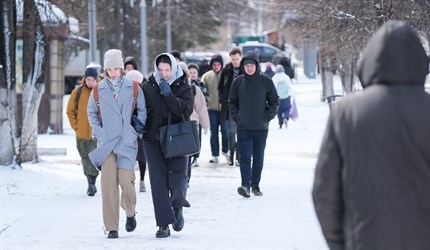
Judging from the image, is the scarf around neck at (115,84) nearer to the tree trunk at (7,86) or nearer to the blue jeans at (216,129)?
the tree trunk at (7,86)

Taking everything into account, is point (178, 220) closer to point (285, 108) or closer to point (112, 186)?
point (112, 186)

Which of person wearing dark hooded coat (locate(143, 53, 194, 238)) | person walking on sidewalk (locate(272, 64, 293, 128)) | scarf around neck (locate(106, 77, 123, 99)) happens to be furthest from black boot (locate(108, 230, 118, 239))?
person walking on sidewalk (locate(272, 64, 293, 128))

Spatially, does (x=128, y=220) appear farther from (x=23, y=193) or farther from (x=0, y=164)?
(x=0, y=164)

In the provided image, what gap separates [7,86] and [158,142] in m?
6.45

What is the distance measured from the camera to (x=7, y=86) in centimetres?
1520

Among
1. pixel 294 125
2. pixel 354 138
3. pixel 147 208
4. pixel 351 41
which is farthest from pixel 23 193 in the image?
pixel 294 125

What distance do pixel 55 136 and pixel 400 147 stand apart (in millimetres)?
19941

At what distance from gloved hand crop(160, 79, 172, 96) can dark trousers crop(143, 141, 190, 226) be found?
44 centimetres

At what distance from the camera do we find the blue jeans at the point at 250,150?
1225 centimetres

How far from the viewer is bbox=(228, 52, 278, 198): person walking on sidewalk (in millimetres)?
12188

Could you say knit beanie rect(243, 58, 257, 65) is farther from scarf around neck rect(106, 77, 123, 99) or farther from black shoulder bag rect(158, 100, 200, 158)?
scarf around neck rect(106, 77, 123, 99)

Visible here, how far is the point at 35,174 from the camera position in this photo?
49.4 ft

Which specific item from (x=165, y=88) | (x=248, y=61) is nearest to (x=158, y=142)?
(x=165, y=88)

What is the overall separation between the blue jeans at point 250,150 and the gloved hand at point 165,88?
3033 millimetres
